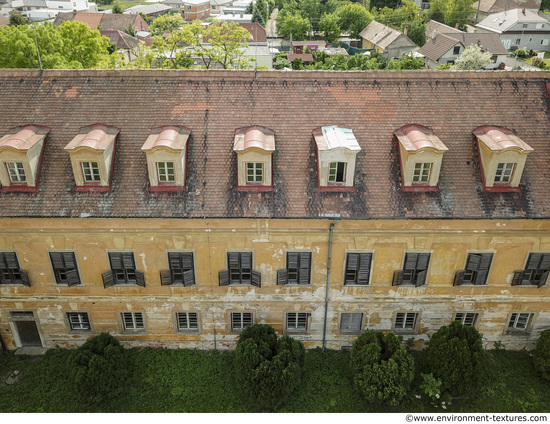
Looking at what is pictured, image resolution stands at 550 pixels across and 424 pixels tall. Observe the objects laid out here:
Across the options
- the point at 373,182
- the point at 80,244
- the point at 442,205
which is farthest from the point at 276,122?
the point at 80,244

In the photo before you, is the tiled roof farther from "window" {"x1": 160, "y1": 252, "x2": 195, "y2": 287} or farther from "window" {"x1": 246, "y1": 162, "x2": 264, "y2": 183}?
"window" {"x1": 160, "y1": 252, "x2": 195, "y2": 287}

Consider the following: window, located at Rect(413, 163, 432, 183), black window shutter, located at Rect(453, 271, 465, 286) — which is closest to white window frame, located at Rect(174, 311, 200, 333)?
window, located at Rect(413, 163, 432, 183)

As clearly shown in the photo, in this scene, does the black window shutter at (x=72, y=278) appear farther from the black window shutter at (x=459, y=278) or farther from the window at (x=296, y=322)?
the black window shutter at (x=459, y=278)

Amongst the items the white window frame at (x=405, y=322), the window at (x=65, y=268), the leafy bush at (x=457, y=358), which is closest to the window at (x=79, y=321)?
the window at (x=65, y=268)

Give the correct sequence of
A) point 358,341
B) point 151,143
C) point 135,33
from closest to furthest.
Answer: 1. point 151,143
2. point 358,341
3. point 135,33

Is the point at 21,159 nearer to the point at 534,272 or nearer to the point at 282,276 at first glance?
the point at 282,276

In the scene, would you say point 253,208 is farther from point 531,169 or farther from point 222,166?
point 531,169
